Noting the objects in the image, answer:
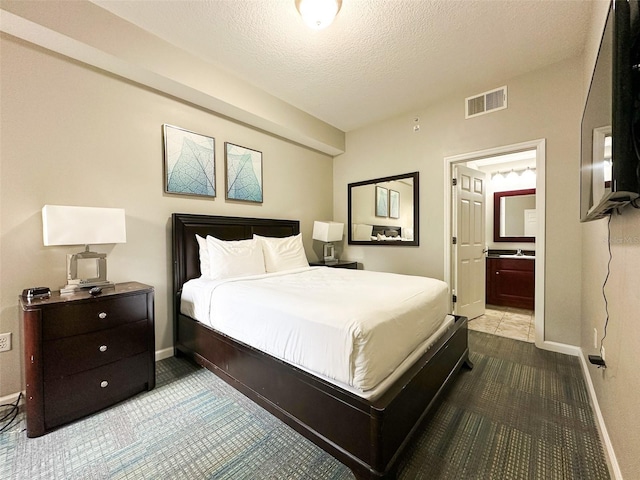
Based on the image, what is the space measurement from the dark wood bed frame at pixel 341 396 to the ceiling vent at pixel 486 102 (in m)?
2.45

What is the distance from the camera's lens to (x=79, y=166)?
2.12 m

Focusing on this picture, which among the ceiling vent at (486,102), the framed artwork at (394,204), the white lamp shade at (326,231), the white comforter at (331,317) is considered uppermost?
the ceiling vent at (486,102)

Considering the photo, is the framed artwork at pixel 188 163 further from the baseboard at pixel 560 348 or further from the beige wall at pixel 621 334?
the baseboard at pixel 560 348

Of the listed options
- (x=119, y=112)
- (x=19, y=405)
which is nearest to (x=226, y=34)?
(x=119, y=112)

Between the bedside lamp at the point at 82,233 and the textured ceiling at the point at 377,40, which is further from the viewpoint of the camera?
the textured ceiling at the point at 377,40

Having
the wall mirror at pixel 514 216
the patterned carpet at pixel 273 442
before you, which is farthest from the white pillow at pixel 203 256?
the wall mirror at pixel 514 216

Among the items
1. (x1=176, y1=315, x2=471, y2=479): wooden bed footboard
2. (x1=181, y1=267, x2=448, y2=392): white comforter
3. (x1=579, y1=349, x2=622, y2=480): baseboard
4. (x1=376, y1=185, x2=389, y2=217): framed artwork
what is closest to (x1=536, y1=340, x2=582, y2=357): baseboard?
(x1=579, y1=349, x2=622, y2=480): baseboard

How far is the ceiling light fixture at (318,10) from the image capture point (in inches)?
71.1

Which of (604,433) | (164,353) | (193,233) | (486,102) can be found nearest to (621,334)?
(604,433)

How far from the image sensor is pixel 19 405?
1845mm

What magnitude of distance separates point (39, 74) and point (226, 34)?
1411 mm

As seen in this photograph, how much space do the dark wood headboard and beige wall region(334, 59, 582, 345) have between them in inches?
79.4

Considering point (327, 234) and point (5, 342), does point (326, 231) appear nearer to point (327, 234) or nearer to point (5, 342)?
point (327, 234)

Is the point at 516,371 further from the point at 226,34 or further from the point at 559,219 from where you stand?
the point at 226,34
